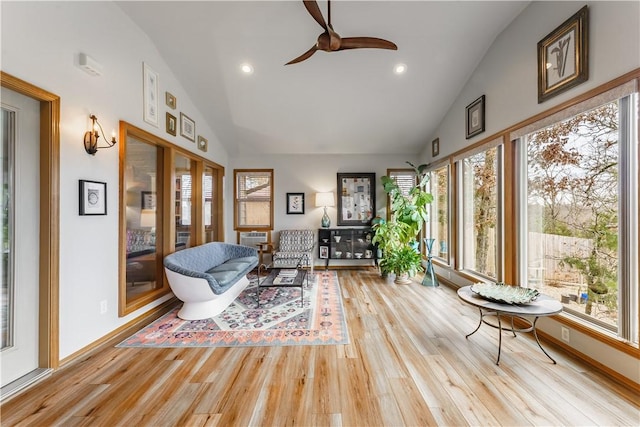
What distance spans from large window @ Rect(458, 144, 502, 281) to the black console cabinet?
186 centimetres

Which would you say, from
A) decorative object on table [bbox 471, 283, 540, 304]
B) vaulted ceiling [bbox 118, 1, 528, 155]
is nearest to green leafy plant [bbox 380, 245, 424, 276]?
decorative object on table [bbox 471, 283, 540, 304]

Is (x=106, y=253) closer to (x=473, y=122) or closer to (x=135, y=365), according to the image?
(x=135, y=365)

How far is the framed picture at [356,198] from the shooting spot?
5.72m

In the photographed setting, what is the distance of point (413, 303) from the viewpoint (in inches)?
140

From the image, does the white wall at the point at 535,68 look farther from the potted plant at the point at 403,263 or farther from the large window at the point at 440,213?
the potted plant at the point at 403,263

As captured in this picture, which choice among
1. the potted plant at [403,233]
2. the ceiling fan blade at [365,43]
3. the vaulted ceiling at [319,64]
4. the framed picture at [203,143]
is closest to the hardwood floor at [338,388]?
the potted plant at [403,233]

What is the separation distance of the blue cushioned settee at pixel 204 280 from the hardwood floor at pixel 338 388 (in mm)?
684

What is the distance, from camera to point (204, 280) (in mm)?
2887

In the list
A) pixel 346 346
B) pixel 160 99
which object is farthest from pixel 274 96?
pixel 346 346

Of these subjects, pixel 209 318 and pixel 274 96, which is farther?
pixel 274 96

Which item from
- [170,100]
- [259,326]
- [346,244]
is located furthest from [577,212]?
[170,100]

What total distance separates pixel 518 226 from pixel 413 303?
1.59 metres

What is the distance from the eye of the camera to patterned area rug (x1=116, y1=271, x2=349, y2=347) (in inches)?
99.1

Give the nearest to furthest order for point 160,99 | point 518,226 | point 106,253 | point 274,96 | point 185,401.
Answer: point 185,401 < point 106,253 < point 518,226 < point 160,99 < point 274,96
